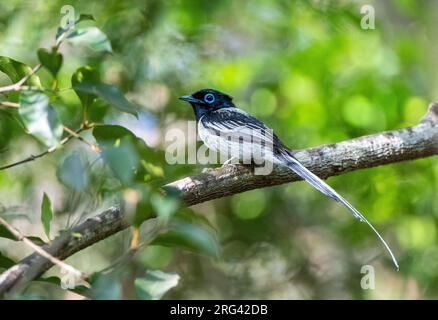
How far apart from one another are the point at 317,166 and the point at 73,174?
225cm

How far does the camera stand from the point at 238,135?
436 cm

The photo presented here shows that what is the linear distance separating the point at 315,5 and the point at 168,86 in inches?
65.4

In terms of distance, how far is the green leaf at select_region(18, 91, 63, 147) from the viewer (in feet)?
6.77

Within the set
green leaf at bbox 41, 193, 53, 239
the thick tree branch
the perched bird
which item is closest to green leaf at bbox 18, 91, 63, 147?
green leaf at bbox 41, 193, 53, 239

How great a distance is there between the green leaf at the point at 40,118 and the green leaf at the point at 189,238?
51cm

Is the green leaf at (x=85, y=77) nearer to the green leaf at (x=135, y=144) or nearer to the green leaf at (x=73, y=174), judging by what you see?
the green leaf at (x=135, y=144)

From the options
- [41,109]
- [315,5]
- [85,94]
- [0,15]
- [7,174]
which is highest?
[315,5]

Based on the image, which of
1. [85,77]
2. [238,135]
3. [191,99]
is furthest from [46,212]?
[191,99]

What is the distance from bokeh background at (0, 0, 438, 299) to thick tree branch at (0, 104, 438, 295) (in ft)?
3.36

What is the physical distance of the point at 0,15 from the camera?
5.29 metres

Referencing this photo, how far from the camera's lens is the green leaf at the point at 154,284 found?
198cm

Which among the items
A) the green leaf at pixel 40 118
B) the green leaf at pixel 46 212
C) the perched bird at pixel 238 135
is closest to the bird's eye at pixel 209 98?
the perched bird at pixel 238 135
